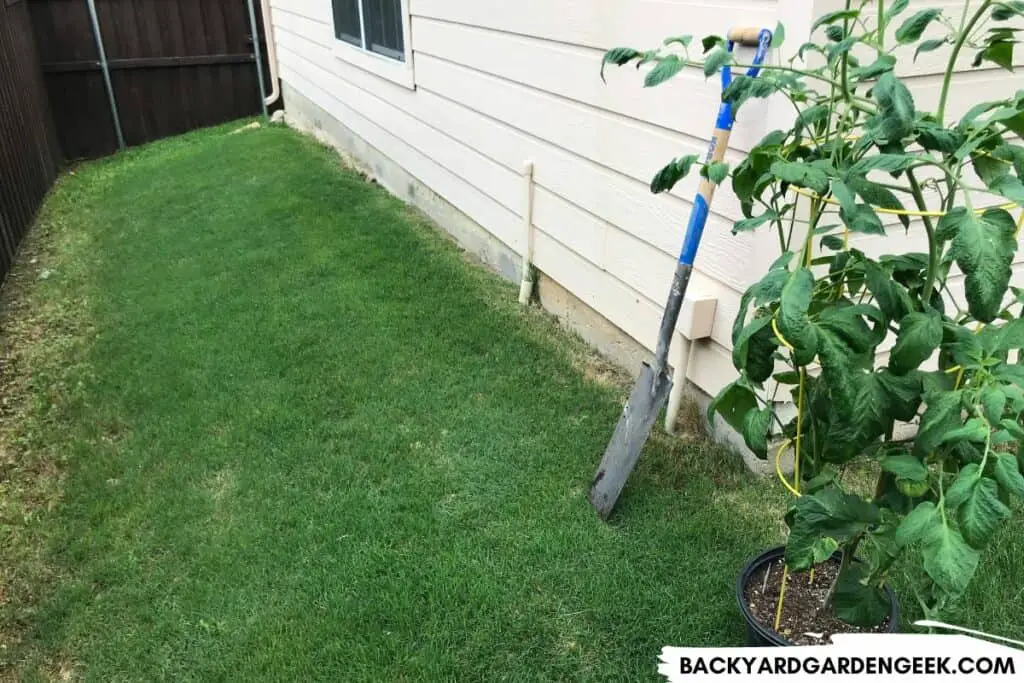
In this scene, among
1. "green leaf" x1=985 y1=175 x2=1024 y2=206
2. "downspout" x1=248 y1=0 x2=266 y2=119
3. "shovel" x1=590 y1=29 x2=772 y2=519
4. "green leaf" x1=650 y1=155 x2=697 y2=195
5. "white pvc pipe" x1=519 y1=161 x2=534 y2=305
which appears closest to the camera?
"green leaf" x1=985 y1=175 x2=1024 y2=206

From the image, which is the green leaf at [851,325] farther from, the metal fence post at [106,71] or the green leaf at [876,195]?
the metal fence post at [106,71]

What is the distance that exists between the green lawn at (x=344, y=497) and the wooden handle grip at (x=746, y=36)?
1.31 metres

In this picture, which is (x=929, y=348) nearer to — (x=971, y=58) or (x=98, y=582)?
(x=971, y=58)

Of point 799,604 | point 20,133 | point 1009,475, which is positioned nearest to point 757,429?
point 1009,475

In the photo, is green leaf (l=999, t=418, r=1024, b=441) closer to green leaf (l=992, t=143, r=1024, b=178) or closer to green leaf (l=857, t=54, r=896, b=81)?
green leaf (l=992, t=143, r=1024, b=178)

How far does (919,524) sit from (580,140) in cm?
226

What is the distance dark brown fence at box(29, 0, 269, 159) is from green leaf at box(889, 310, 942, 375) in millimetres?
9556

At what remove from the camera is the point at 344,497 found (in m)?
2.62

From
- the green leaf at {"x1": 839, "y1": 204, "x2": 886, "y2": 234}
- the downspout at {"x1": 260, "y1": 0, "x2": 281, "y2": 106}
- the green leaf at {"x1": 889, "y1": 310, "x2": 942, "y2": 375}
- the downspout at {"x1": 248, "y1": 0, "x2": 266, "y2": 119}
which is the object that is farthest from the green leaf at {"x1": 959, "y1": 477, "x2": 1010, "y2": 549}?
the downspout at {"x1": 248, "y1": 0, "x2": 266, "y2": 119}

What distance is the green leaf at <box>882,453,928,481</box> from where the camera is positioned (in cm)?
143

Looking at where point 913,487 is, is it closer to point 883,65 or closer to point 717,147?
point 883,65

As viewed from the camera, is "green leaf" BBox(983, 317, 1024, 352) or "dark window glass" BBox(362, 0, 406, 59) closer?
"green leaf" BBox(983, 317, 1024, 352)

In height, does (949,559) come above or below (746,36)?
below

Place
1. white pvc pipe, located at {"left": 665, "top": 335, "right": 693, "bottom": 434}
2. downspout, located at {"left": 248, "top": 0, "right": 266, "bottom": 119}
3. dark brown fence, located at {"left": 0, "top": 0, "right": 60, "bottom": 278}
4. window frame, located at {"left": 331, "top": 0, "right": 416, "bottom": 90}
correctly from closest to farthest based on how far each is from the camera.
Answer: white pvc pipe, located at {"left": 665, "top": 335, "right": 693, "bottom": 434} < window frame, located at {"left": 331, "top": 0, "right": 416, "bottom": 90} < dark brown fence, located at {"left": 0, "top": 0, "right": 60, "bottom": 278} < downspout, located at {"left": 248, "top": 0, "right": 266, "bottom": 119}
